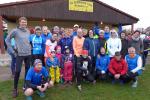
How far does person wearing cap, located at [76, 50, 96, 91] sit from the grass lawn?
10.9 inches

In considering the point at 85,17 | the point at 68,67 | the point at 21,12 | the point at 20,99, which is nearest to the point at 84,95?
the point at 68,67

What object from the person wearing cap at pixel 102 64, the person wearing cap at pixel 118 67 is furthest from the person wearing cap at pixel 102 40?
the person wearing cap at pixel 118 67

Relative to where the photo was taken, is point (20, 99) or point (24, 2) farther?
point (24, 2)

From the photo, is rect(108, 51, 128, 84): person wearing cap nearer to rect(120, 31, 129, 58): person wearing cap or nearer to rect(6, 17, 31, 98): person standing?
rect(120, 31, 129, 58): person wearing cap

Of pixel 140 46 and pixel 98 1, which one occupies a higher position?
pixel 98 1

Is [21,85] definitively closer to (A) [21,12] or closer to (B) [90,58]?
(B) [90,58]

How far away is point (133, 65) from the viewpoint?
431 inches

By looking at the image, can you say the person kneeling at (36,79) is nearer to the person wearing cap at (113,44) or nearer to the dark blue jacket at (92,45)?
the dark blue jacket at (92,45)

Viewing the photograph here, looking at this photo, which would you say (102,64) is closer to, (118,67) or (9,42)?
(118,67)

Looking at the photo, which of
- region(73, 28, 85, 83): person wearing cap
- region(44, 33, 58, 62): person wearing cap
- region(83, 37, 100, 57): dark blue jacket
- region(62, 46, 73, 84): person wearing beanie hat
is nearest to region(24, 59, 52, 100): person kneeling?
region(44, 33, 58, 62): person wearing cap

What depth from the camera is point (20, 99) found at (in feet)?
30.8

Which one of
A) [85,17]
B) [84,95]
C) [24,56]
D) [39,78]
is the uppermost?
[85,17]

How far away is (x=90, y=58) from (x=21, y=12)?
11.0 m

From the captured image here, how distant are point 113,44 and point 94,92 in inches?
79.3
